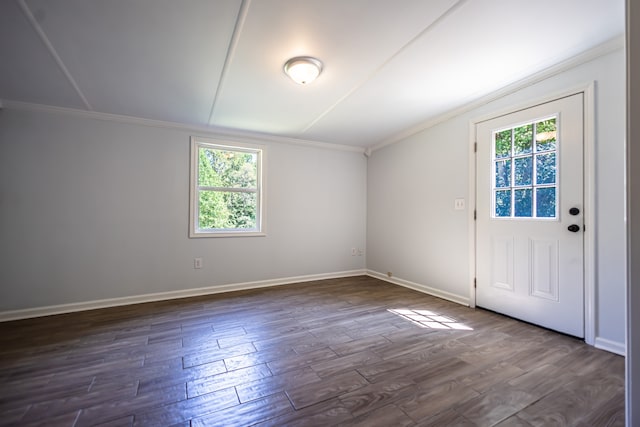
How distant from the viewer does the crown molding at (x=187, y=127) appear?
2.81 m

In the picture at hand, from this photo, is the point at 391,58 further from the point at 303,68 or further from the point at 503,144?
the point at 503,144

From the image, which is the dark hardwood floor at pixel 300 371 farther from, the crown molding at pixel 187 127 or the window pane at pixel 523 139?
the crown molding at pixel 187 127

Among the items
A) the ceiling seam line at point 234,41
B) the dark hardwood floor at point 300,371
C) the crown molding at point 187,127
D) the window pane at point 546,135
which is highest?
the ceiling seam line at point 234,41

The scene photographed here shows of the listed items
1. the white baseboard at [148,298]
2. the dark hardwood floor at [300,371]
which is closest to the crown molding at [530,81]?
the dark hardwood floor at [300,371]

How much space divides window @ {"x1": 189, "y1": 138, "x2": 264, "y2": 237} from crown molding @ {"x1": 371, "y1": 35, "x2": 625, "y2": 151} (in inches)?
90.9

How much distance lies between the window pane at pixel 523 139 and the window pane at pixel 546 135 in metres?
0.06

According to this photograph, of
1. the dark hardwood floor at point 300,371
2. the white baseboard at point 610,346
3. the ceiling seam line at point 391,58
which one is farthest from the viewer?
the white baseboard at point 610,346

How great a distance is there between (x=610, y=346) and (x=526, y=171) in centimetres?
154

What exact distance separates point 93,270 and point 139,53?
2.42m

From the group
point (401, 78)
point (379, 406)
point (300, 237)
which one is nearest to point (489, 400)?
point (379, 406)

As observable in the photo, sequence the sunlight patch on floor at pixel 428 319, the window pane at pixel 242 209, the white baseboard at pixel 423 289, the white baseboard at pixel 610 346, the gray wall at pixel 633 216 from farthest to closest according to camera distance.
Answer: the window pane at pixel 242 209 < the white baseboard at pixel 423 289 < the sunlight patch on floor at pixel 428 319 < the white baseboard at pixel 610 346 < the gray wall at pixel 633 216

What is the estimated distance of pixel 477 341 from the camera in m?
2.22

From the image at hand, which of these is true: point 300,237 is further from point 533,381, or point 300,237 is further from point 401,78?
point 533,381

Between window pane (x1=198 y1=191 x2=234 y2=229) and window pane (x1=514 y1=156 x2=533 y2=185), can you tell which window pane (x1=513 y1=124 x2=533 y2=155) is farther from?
window pane (x1=198 y1=191 x2=234 y2=229)
